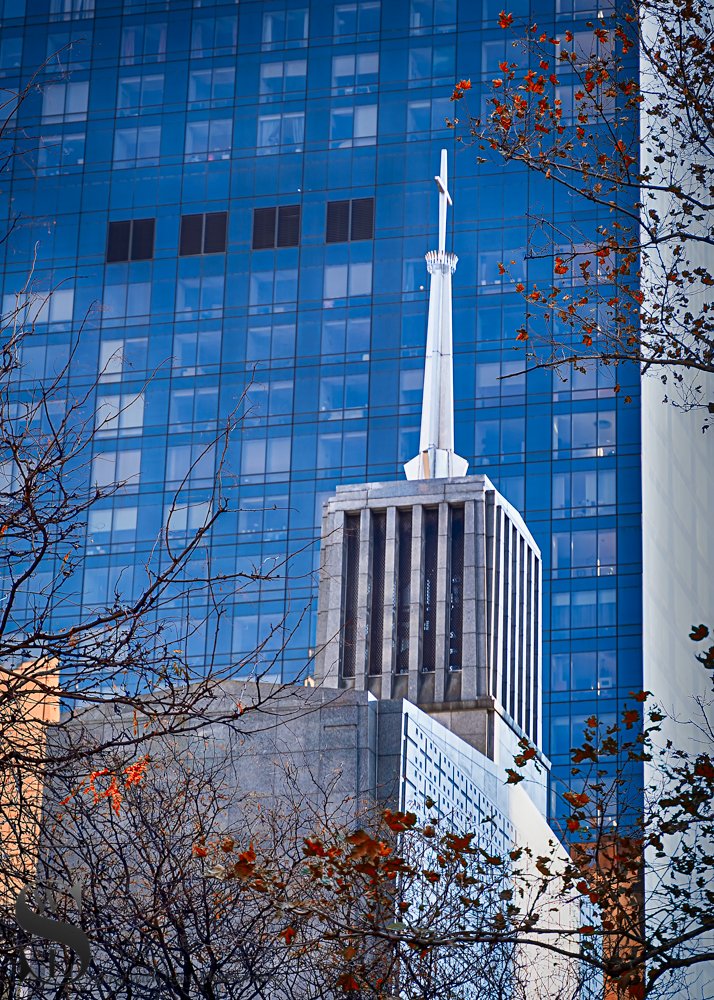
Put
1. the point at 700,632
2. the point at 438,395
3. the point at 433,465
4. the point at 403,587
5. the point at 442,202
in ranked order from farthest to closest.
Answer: the point at 442,202
the point at 438,395
the point at 433,465
the point at 403,587
the point at 700,632

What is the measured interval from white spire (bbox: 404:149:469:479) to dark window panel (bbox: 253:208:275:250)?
23.1 metres

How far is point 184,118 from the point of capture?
134 meters

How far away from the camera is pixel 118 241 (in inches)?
5157

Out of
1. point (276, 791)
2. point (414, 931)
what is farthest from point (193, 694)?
point (276, 791)

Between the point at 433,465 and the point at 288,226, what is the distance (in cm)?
4029

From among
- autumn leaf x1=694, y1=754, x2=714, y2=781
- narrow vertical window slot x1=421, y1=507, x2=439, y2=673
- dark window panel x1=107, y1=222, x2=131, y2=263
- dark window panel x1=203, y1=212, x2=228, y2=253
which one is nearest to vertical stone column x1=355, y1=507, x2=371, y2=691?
narrow vertical window slot x1=421, y1=507, x2=439, y2=673

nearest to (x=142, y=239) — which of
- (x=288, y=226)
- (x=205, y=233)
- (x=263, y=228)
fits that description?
(x=205, y=233)

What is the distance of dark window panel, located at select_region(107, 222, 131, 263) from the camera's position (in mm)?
130125

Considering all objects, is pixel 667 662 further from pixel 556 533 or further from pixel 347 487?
pixel 556 533

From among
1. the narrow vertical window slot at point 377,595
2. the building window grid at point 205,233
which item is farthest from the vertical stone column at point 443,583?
the building window grid at point 205,233

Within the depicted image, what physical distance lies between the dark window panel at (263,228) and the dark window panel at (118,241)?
901cm

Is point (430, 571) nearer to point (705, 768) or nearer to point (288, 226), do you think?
point (288, 226)

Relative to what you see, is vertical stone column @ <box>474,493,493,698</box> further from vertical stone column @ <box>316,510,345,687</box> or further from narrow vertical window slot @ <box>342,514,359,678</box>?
vertical stone column @ <box>316,510,345,687</box>

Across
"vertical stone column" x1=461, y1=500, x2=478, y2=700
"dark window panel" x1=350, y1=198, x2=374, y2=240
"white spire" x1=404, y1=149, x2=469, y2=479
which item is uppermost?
"dark window panel" x1=350, y1=198, x2=374, y2=240
